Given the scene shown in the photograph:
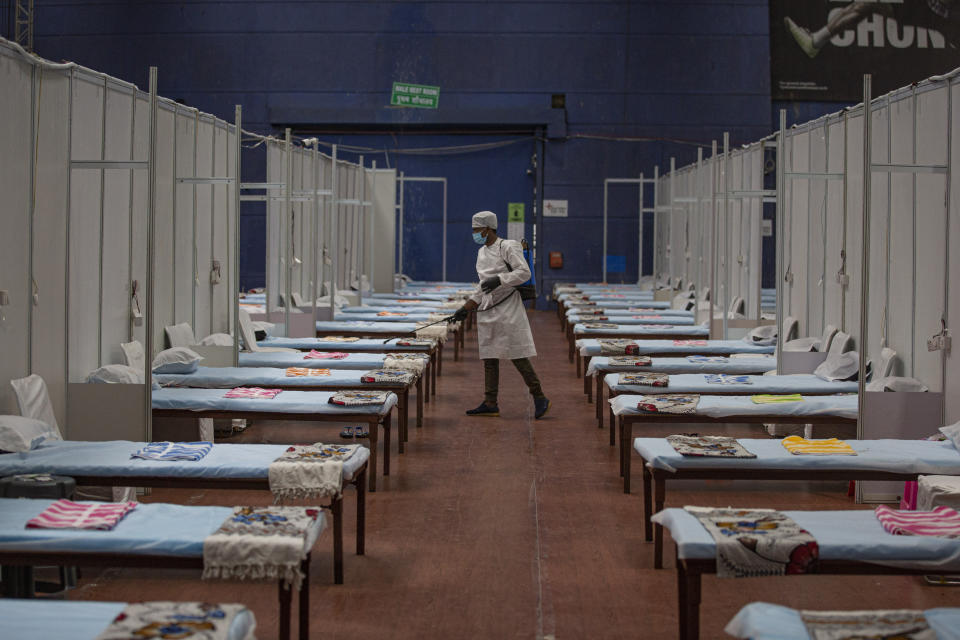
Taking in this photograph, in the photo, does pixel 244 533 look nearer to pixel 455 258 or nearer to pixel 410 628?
pixel 410 628

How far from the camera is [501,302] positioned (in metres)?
8.13

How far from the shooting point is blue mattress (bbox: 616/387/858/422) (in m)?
5.95

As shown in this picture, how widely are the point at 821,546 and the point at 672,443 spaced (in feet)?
4.80

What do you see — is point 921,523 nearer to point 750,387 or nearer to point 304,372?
point 750,387

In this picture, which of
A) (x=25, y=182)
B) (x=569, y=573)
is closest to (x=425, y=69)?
(x=25, y=182)

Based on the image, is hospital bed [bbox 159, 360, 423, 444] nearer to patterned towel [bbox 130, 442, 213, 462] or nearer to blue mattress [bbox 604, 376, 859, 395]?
blue mattress [bbox 604, 376, 859, 395]

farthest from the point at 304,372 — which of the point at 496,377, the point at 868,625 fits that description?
the point at 868,625

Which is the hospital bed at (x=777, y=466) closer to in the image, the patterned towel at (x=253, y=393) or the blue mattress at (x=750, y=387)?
the blue mattress at (x=750, y=387)

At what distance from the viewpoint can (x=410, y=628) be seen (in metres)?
3.86

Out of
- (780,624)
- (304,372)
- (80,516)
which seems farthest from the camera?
(304,372)

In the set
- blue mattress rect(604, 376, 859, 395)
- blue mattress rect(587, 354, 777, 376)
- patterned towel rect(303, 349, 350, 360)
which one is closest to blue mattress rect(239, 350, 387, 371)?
patterned towel rect(303, 349, 350, 360)

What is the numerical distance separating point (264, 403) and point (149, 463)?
4.72 ft

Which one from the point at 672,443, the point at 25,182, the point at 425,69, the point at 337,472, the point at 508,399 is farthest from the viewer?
the point at 425,69

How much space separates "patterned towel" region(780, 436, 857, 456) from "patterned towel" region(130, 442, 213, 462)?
269 centimetres
